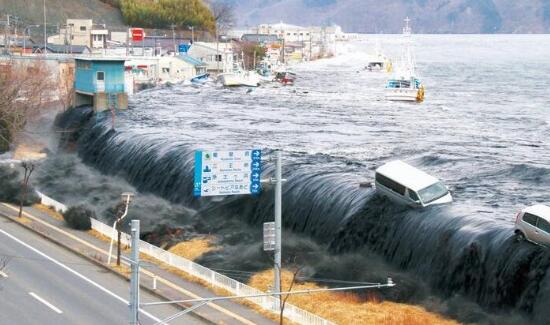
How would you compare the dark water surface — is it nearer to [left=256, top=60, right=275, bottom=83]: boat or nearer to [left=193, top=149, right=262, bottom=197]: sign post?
[left=193, top=149, right=262, bottom=197]: sign post

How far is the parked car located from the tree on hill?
15564cm

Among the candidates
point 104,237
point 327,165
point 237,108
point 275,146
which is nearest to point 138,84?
point 237,108

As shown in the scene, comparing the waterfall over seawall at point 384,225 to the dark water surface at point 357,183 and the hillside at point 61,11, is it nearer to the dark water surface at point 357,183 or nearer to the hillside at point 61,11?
the dark water surface at point 357,183

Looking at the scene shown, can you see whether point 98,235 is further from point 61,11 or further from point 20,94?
point 61,11

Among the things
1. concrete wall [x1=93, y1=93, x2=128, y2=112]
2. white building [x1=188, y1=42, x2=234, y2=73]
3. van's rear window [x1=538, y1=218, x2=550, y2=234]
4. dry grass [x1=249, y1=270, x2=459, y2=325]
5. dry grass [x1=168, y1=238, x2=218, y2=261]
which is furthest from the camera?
white building [x1=188, y1=42, x2=234, y2=73]

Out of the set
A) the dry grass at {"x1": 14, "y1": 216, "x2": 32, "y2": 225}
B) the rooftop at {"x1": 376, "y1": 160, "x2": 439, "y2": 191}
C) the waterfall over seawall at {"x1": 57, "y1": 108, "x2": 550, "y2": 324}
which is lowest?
the dry grass at {"x1": 14, "y1": 216, "x2": 32, "y2": 225}

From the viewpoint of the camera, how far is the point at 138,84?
126 metres

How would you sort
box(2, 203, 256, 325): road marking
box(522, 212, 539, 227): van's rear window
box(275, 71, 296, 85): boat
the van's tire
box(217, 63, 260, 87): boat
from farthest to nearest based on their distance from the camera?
box(275, 71, 296, 85): boat
box(217, 63, 260, 87): boat
the van's tire
box(522, 212, 539, 227): van's rear window
box(2, 203, 256, 325): road marking

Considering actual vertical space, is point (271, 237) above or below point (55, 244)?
above

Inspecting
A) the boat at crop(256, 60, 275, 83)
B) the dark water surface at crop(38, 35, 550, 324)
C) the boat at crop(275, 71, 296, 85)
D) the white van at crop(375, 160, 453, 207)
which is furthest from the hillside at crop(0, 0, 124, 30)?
the white van at crop(375, 160, 453, 207)

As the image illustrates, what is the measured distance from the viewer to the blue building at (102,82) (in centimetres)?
8688

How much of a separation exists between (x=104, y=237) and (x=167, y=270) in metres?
7.56

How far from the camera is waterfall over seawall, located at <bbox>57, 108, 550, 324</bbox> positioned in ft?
122

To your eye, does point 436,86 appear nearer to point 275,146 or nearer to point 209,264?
point 275,146
